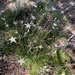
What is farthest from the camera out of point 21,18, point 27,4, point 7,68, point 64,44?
point 27,4

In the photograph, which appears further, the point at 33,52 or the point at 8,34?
the point at 8,34

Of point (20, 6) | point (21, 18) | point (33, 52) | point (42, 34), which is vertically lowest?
point (33, 52)

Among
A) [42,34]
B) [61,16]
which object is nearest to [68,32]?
[61,16]

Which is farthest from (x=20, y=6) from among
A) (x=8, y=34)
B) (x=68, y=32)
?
(x=68, y=32)

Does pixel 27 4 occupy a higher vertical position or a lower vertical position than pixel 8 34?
higher

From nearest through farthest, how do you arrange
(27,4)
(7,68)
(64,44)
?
(7,68)
(64,44)
(27,4)

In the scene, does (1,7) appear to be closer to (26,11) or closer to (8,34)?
(26,11)

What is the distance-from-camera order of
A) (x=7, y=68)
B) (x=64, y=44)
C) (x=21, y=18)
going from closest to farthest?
1. (x=7, y=68)
2. (x=64, y=44)
3. (x=21, y=18)

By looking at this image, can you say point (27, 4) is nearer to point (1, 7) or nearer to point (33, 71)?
point (1, 7)

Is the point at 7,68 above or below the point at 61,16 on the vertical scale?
below
